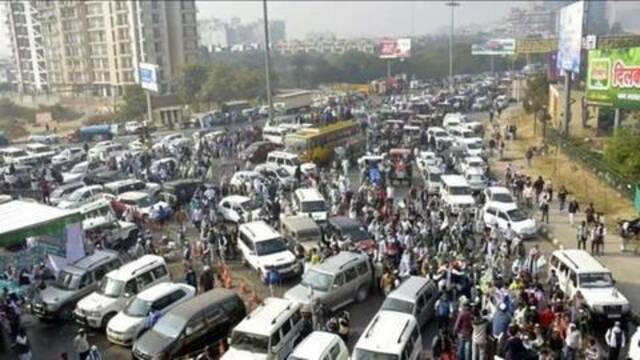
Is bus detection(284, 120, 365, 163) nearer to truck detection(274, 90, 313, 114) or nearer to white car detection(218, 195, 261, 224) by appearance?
white car detection(218, 195, 261, 224)

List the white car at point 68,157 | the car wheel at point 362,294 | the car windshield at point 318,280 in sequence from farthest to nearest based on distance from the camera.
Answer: the white car at point 68,157, the car wheel at point 362,294, the car windshield at point 318,280

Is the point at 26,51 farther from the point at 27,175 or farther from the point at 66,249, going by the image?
the point at 66,249

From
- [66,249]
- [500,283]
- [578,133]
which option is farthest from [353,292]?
[578,133]

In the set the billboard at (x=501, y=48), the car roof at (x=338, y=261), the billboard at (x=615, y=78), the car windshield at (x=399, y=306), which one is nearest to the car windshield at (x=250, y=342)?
the car windshield at (x=399, y=306)

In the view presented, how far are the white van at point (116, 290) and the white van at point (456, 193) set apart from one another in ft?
41.9

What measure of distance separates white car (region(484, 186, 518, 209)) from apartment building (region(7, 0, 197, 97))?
68393 millimetres

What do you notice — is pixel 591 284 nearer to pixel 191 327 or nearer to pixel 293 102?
pixel 191 327

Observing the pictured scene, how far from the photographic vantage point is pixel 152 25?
94.4 meters

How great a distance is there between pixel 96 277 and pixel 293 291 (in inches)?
232

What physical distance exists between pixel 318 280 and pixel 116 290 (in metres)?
5.40

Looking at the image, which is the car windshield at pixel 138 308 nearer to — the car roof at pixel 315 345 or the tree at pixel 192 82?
the car roof at pixel 315 345

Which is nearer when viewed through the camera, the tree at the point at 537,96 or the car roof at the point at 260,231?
the car roof at the point at 260,231

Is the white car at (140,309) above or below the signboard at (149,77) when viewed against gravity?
below

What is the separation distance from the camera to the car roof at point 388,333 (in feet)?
41.7
